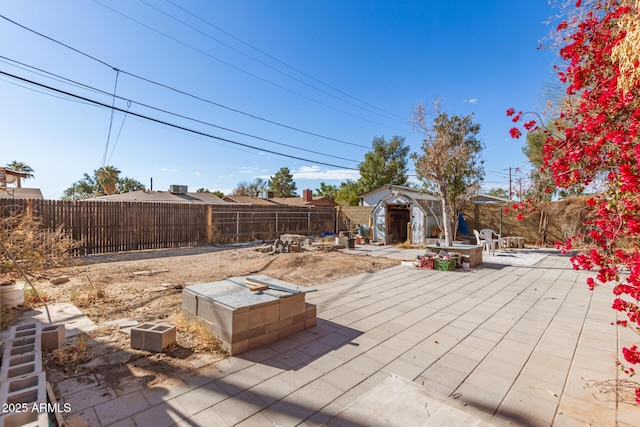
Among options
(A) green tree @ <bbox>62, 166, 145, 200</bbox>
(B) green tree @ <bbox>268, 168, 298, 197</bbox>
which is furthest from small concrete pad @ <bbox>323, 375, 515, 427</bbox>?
(B) green tree @ <bbox>268, 168, 298, 197</bbox>

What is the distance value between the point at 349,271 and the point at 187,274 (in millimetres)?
3753

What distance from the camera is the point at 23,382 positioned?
6.20 feet

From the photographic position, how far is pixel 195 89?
31.6ft

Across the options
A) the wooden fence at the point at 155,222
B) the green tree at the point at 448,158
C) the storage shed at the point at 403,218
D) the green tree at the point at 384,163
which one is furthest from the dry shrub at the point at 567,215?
the green tree at the point at 384,163

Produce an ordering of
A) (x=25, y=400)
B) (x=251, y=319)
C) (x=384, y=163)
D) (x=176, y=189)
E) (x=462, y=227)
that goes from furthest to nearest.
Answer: (x=384, y=163) → (x=176, y=189) → (x=462, y=227) → (x=251, y=319) → (x=25, y=400)

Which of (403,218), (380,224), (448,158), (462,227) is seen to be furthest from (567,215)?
(380,224)

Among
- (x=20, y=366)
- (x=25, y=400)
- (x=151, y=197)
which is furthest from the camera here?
(x=151, y=197)

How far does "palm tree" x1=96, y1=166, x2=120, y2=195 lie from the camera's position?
2391 centimetres

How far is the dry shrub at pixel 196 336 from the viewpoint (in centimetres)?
285

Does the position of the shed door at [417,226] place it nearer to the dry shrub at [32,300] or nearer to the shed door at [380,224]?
the shed door at [380,224]

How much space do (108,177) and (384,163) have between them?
78.0ft

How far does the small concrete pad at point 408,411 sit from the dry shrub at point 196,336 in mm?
1434

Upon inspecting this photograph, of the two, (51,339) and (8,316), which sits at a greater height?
(51,339)

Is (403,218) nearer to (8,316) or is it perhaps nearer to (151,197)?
(8,316)
